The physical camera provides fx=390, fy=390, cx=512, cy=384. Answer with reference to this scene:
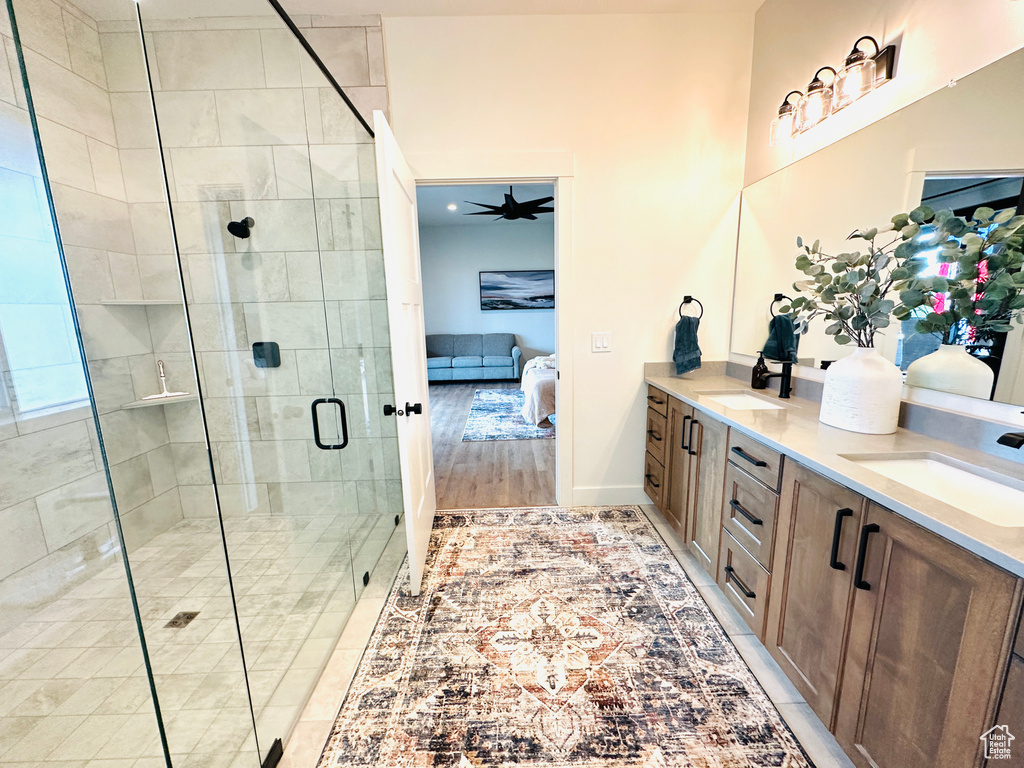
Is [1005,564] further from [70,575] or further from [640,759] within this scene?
[70,575]

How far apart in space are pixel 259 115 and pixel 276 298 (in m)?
0.78

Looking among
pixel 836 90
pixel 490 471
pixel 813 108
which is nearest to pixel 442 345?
pixel 490 471

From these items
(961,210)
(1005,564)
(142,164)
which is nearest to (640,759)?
(1005,564)

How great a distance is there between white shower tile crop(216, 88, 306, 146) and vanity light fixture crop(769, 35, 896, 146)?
2323 millimetres

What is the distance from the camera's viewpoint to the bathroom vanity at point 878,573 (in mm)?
747

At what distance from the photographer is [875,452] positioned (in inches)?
48.1

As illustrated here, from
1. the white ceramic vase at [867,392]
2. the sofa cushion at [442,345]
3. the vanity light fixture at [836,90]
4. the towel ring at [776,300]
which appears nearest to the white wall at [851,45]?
the vanity light fixture at [836,90]

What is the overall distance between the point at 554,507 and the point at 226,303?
2160mm

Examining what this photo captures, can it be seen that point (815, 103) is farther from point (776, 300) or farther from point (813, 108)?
point (776, 300)

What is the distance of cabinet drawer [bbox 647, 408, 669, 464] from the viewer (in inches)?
89.0

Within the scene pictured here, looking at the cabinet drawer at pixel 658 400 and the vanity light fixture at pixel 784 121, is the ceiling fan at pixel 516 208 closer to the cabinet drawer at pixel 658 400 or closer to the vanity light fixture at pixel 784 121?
the vanity light fixture at pixel 784 121

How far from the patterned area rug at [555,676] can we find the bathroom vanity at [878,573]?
0.78 feet

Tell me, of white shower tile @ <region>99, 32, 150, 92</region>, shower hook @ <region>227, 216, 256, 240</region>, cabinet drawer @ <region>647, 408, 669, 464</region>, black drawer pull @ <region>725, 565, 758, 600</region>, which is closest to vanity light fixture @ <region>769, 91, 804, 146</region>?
cabinet drawer @ <region>647, 408, 669, 464</region>

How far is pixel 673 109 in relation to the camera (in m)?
2.23
